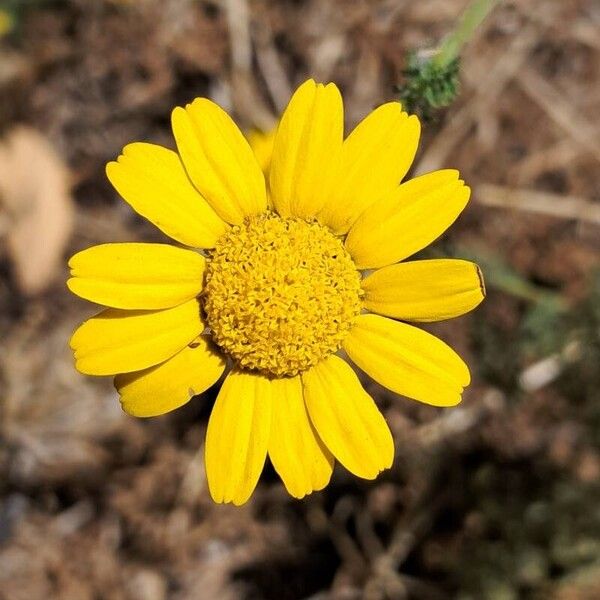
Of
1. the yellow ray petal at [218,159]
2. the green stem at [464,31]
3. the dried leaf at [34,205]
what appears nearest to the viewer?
the green stem at [464,31]

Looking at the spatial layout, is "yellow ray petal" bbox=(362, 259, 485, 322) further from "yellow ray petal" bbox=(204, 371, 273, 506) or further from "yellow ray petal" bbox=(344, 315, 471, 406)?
"yellow ray petal" bbox=(204, 371, 273, 506)

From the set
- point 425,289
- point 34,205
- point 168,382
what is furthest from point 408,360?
point 34,205

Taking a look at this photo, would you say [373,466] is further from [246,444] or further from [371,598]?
[371,598]

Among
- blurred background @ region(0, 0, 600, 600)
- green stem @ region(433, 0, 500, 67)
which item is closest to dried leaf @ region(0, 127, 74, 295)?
blurred background @ region(0, 0, 600, 600)

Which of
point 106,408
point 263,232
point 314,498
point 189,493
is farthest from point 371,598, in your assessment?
point 263,232

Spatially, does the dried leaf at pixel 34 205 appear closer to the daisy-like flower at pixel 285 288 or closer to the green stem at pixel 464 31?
the daisy-like flower at pixel 285 288

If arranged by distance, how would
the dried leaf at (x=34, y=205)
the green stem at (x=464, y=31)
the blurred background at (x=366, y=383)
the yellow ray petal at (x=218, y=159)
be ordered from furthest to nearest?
the dried leaf at (x=34, y=205) < the blurred background at (x=366, y=383) < the yellow ray petal at (x=218, y=159) < the green stem at (x=464, y=31)

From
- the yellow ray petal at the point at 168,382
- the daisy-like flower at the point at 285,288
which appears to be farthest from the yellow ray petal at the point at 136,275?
the yellow ray petal at the point at 168,382

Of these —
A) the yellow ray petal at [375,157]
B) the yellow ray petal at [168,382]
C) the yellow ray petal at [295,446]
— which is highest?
the yellow ray petal at [375,157]
